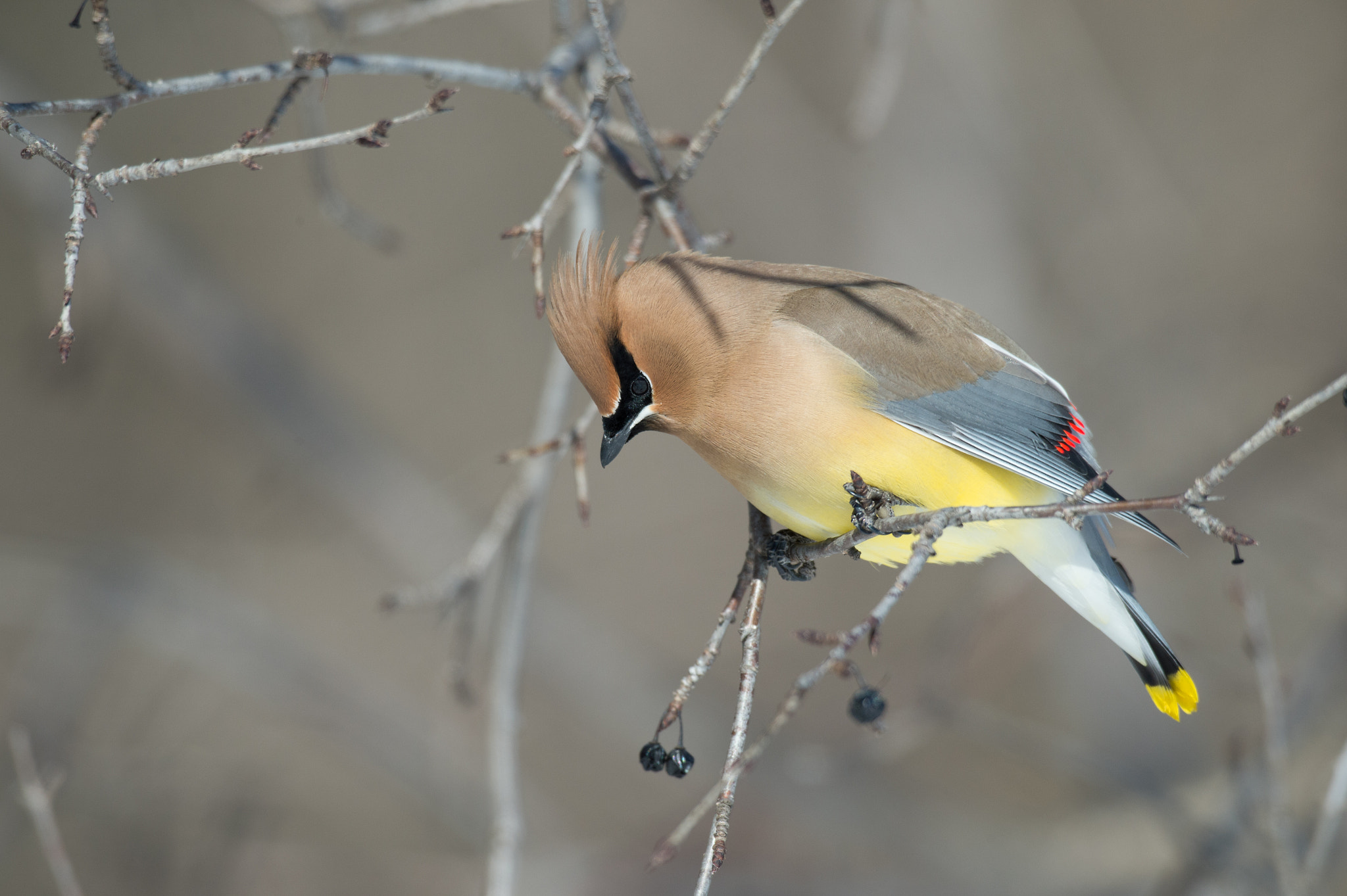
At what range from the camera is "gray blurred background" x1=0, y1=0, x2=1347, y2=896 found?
4.48 meters

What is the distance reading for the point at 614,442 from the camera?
8.92ft

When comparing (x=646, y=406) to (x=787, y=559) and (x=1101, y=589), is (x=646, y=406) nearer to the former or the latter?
(x=787, y=559)

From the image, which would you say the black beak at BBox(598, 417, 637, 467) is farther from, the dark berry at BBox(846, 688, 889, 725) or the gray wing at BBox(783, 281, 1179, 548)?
the dark berry at BBox(846, 688, 889, 725)

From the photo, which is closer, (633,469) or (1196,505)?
(1196,505)

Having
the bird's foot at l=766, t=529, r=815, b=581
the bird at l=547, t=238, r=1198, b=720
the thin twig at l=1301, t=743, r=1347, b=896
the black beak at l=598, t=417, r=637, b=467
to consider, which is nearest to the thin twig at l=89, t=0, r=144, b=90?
the bird at l=547, t=238, r=1198, b=720

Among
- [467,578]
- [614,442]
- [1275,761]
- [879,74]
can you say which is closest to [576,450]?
[614,442]

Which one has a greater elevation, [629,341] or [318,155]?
[318,155]

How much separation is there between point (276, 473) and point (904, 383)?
118 inches

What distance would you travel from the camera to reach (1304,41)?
6445 mm

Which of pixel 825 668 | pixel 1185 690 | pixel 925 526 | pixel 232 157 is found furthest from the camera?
pixel 1185 690

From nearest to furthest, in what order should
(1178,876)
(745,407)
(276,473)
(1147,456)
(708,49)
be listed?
(745,407) → (1178,876) → (276,473) → (1147,456) → (708,49)

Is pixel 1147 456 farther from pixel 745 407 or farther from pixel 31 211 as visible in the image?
pixel 31 211

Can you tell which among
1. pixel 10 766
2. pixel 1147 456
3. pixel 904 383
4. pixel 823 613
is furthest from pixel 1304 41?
pixel 10 766

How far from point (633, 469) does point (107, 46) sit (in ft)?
17.5
